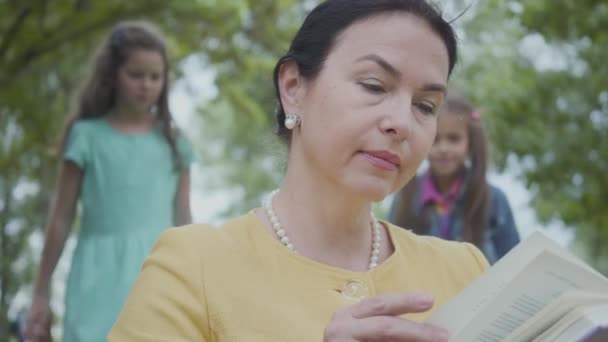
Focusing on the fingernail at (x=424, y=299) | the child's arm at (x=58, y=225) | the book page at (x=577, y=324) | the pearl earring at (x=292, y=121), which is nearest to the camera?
the book page at (x=577, y=324)

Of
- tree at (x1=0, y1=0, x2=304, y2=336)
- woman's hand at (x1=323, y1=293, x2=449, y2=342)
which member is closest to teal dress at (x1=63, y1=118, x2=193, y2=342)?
woman's hand at (x1=323, y1=293, x2=449, y2=342)

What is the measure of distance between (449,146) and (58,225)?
2067 mm

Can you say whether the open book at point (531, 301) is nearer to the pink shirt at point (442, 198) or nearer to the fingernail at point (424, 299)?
the fingernail at point (424, 299)

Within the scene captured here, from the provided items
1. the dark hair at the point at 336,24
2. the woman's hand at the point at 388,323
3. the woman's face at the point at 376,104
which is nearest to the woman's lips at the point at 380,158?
the woman's face at the point at 376,104

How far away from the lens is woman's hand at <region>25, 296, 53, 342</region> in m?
4.43

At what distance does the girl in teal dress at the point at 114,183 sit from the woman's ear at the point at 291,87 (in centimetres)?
232

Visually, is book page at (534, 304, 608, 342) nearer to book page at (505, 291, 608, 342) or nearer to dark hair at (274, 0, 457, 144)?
book page at (505, 291, 608, 342)

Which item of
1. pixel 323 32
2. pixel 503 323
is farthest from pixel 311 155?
pixel 503 323

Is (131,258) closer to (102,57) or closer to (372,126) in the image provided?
(102,57)

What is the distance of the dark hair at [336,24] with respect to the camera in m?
2.14

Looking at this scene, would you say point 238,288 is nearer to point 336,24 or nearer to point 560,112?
point 336,24

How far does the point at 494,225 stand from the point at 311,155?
9.66 ft

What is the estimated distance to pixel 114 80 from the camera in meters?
4.88

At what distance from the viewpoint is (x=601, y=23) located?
8.41 meters
